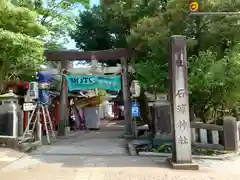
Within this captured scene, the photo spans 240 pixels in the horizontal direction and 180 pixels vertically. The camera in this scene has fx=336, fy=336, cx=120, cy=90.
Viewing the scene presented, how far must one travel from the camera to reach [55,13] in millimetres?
24344

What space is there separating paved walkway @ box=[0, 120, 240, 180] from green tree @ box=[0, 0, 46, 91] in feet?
13.7

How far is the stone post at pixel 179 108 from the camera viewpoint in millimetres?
10148

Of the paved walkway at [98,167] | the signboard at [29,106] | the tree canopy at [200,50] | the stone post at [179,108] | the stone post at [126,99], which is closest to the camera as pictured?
the paved walkway at [98,167]

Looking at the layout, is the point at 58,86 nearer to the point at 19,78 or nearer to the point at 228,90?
the point at 19,78

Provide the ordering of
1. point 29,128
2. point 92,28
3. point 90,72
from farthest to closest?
point 92,28 < point 90,72 < point 29,128

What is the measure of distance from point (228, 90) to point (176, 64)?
4081 millimetres

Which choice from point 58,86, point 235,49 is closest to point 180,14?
point 235,49

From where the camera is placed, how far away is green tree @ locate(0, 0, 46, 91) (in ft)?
43.8

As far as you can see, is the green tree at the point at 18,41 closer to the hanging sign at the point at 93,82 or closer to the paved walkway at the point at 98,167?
the hanging sign at the point at 93,82

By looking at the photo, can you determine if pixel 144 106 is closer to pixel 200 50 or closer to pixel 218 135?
pixel 200 50

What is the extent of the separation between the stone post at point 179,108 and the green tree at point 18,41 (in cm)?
609

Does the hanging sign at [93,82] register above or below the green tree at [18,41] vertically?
below

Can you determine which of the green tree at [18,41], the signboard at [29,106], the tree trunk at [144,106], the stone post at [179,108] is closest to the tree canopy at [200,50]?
the stone post at [179,108]

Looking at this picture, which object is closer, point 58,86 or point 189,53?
point 189,53
